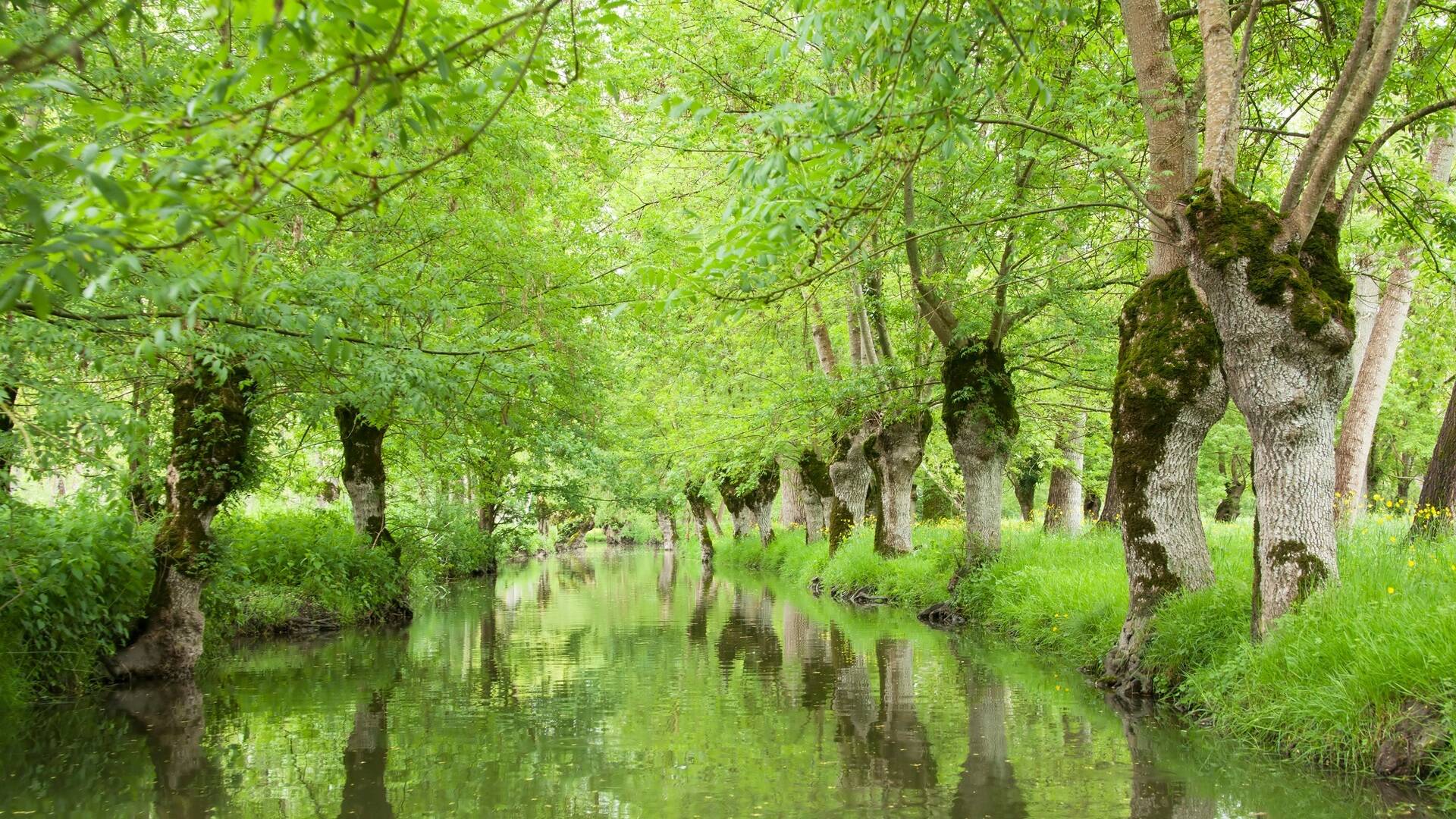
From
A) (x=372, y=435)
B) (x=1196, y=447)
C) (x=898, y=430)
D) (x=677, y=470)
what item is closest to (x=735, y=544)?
(x=677, y=470)

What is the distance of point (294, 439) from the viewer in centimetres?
2016

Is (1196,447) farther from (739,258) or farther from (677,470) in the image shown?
(677,470)

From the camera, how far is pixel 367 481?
17.7m

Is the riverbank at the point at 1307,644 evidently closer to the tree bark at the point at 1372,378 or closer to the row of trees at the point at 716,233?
the row of trees at the point at 716,233

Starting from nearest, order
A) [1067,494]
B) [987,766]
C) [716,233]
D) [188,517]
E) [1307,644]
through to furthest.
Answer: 1. [716,233]
2. [987,766]
3. [1307,644]
4. [188,517]
5. [1067,494]

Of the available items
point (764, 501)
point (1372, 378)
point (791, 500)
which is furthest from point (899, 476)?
point (764, 501)

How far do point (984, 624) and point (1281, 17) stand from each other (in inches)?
339

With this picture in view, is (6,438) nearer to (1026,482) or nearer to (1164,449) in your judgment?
(1164,449)

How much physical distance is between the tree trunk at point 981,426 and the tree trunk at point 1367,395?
450 centimetres

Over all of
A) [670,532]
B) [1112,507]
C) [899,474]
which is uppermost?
[899,474]

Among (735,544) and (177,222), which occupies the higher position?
(177,222)

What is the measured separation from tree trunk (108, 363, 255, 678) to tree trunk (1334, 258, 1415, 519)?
45.6 feet

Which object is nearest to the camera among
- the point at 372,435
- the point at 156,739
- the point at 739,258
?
the point at 739,258

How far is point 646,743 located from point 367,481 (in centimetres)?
1171
